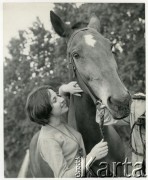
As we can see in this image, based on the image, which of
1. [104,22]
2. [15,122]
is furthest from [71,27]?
[15,122]

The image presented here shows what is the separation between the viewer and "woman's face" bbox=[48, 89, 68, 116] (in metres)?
1.71

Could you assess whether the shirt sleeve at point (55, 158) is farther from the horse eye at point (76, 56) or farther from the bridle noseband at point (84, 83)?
the horse eye at point (76, 56)

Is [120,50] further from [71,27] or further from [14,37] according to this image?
[14,37]

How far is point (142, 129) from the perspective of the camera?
183 cm

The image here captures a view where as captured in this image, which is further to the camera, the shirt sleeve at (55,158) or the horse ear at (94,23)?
the horse ear at (94,23)

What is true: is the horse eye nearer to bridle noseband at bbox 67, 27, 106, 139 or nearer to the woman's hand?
bridle noseband at bbox 67, 27, 106, 139

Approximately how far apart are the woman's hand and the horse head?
77 millimetres

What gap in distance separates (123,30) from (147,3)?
0.20m

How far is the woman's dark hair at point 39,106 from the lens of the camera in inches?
66.3

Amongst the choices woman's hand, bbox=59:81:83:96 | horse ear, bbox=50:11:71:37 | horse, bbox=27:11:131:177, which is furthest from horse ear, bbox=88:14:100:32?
woman's hand, bbox=59:81:83:96

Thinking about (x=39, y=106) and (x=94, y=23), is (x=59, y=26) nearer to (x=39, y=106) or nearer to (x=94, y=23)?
(x=94, y=23)

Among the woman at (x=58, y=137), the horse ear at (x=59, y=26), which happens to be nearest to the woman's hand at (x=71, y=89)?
the woman at (x=58, y=137)

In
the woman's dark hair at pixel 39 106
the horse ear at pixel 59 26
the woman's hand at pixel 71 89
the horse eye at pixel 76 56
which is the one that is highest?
the horse ear at pixel 59 26

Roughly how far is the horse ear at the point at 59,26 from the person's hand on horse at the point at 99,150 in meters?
0.58
